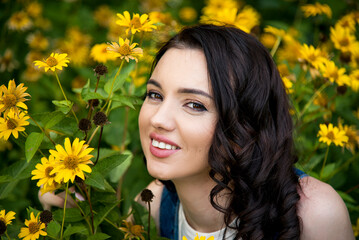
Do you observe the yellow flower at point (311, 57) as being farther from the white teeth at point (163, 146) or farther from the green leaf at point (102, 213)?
the green leaf at point (102, 213)

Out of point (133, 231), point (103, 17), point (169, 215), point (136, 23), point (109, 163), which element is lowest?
point (169, 215)

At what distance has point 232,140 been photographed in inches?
46.6

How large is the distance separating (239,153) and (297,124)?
0.45 m

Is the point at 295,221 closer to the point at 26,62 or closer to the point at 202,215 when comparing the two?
the point at 202,215

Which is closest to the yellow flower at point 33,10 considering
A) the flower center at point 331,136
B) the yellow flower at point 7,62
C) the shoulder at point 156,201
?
the yellow flower at point 7,62

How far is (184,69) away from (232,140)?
0.24 m

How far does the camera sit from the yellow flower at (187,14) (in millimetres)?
2896

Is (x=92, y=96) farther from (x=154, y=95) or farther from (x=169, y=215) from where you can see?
(x=169, y=215)

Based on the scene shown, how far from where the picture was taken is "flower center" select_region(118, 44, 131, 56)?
1.12m

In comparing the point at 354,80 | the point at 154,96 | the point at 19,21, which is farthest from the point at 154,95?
the point at 19,21

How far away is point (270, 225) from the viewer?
4.07 ft

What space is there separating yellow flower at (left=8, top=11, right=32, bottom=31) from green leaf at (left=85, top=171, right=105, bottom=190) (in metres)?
1.66

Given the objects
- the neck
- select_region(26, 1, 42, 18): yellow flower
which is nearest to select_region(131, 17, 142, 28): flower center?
the neck

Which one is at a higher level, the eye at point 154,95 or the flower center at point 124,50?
the flower center at point 124,50
